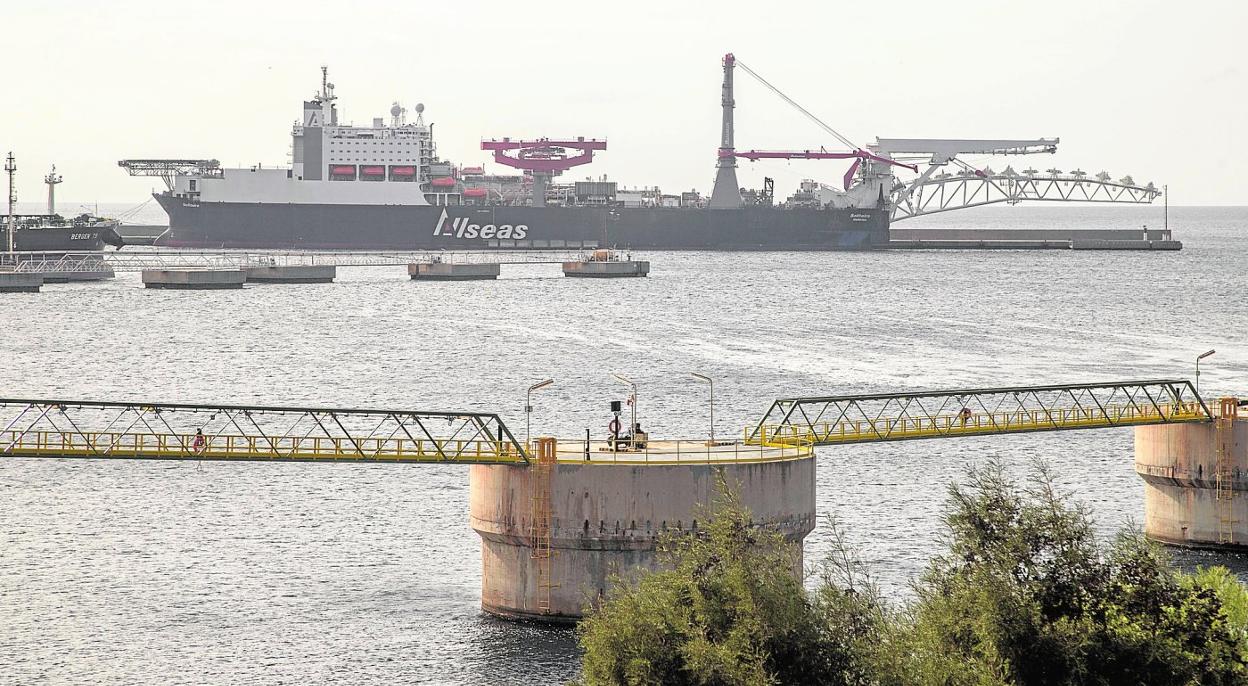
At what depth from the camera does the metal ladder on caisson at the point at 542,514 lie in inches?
1421

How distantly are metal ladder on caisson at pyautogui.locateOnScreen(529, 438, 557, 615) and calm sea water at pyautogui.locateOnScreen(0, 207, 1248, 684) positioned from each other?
49.2 inches

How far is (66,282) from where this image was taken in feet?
522

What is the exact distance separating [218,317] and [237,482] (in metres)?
68.1

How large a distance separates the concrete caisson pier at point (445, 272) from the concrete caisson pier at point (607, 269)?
347 inches

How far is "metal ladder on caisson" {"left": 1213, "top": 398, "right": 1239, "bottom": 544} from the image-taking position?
4431cm

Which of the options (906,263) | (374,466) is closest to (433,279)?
(906,263)

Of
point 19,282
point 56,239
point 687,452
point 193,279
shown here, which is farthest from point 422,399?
point 56,239

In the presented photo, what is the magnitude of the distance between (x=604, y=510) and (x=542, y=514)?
1.30 m

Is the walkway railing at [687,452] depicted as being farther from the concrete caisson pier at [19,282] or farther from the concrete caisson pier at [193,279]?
the concrete caisson pier at [193,279]

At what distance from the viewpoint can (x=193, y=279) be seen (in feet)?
505

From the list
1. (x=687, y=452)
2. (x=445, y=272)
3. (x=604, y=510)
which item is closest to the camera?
(x=604, y=510)

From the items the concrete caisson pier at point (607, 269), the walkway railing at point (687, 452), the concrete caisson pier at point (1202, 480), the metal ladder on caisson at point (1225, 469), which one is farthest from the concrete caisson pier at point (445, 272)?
the walkway railing at point (687, 452)

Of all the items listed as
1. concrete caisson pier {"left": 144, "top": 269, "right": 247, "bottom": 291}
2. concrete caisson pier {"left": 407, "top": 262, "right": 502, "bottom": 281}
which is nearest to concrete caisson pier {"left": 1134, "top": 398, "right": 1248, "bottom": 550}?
concrete caisson pier {"left": 144, "top": 269, "right": 247, "bottom": 291}

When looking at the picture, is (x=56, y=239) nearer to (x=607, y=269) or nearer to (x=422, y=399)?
(x=607, y=269)
